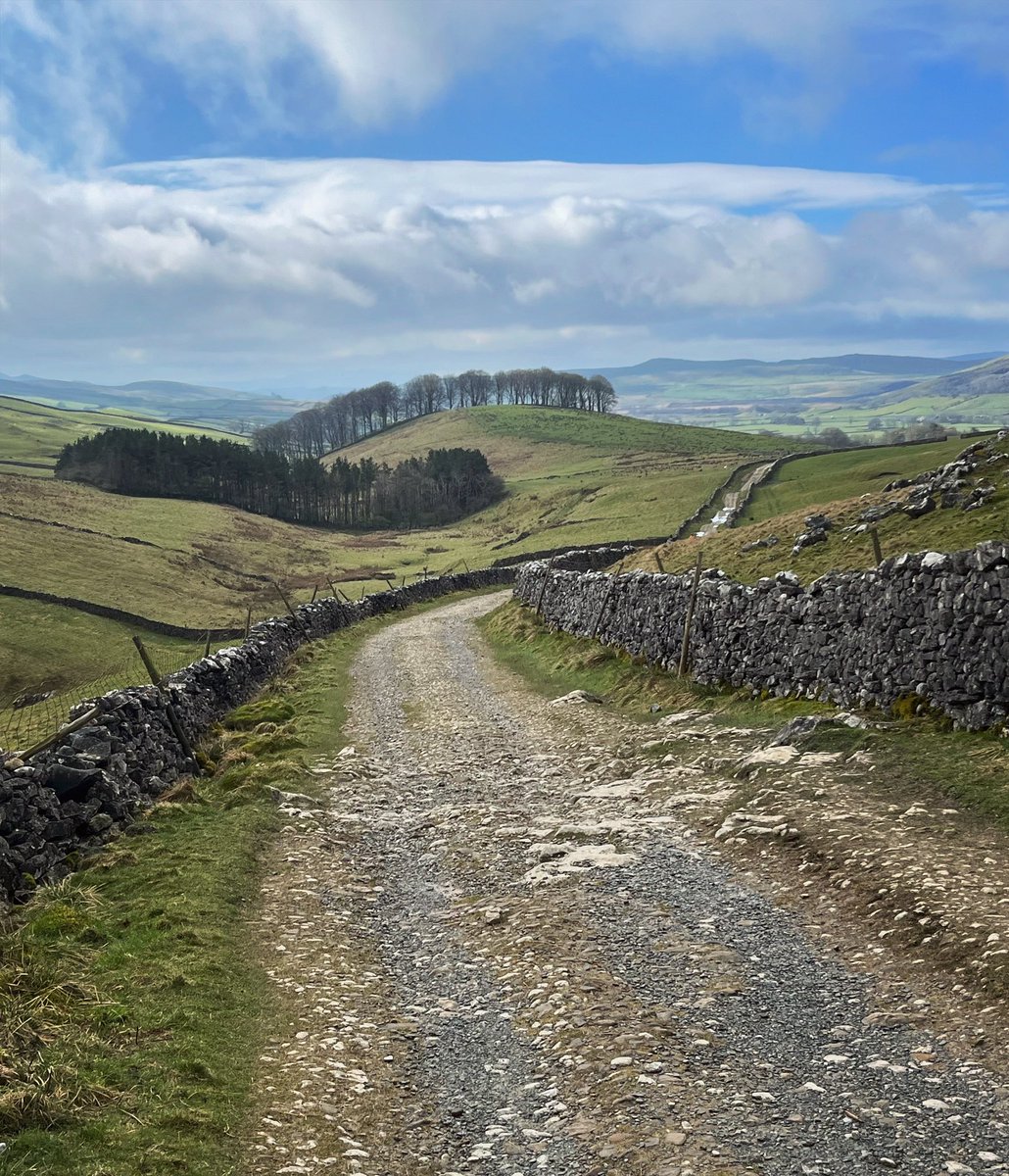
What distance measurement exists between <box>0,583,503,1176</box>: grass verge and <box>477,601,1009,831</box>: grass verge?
871 centimetres

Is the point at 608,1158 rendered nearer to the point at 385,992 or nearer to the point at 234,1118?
the point at 234,1118

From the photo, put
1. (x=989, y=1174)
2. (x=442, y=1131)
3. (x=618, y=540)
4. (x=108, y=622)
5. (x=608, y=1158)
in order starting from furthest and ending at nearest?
(x=618, y=540)
(x=108, y=622)
(x=442, y=1131)
(x=608, y=1158)
(x=989, y=1174)

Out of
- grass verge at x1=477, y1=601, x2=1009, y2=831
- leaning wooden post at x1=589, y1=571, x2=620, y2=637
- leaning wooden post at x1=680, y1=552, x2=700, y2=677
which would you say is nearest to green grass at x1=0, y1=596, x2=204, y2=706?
leaning wooden post at x1=589, y1=571, x2=620, y2=637

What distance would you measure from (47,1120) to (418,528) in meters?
143

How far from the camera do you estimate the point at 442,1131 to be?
7211 mm

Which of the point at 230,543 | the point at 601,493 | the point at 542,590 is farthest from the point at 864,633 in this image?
the point at 601,493

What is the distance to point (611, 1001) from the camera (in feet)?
28.9

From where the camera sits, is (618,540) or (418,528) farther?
(418,528)

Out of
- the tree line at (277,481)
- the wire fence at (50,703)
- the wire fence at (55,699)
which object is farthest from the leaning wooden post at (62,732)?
the tree line at (277,481)

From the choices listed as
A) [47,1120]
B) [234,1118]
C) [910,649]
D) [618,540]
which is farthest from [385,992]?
[618,540]

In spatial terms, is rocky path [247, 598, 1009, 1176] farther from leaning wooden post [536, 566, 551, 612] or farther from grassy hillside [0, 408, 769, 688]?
grassy hillside [0, 408, 769, 688]

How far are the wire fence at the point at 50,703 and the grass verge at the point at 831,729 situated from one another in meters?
11.5

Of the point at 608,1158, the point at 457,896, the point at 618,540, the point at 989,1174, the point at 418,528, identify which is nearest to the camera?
the point at 989,1174

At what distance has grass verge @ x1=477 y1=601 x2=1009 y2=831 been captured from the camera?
12938 mm
